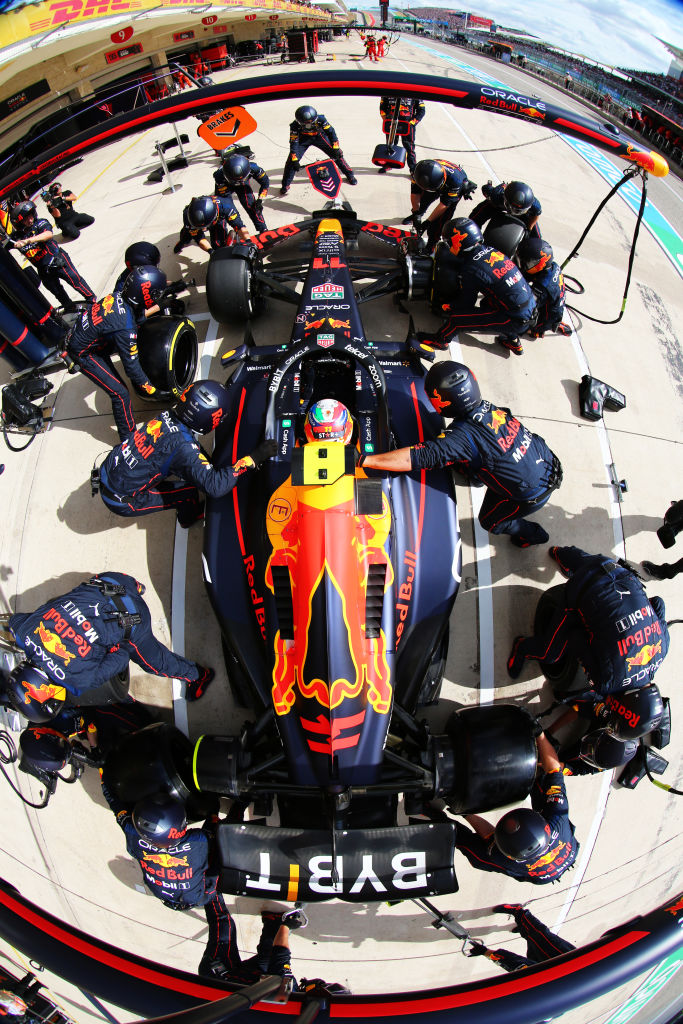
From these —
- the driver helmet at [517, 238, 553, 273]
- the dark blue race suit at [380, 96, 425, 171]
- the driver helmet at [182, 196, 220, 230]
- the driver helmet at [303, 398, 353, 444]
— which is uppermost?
the dark blue race suit at [380, 96, 425, 171]

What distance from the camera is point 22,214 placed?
7426 millimetres

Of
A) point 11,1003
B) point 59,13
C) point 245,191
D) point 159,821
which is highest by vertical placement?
point 59,13

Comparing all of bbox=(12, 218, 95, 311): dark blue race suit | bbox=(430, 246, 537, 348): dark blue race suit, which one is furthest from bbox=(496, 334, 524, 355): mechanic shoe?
bbox=(12, 218, 95, 311): dark blue race suit

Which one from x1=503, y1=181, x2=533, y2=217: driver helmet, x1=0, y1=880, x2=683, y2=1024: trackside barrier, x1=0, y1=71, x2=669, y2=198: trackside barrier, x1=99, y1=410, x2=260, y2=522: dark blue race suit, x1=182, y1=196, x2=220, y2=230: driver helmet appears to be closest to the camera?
x1=0, y1=880, x2=683, y2=1024: trackside barrier

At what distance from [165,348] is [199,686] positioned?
11.0 feet

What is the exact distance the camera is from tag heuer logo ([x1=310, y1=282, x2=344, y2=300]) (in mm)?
5641

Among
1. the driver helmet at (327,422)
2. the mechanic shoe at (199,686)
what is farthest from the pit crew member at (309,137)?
the mechanic shoe at (199,686)

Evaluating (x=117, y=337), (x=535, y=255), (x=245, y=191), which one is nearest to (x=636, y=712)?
(x=535, y=255)

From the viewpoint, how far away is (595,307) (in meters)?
7.83

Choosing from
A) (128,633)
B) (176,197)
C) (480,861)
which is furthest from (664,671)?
(176,197)

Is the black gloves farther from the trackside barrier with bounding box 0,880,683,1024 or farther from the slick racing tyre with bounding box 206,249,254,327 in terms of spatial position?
the trackside barrier with bounding box 0,880,683,1024

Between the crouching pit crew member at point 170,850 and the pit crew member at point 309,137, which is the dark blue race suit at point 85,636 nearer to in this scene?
the crouching pit crew member at point 170,850

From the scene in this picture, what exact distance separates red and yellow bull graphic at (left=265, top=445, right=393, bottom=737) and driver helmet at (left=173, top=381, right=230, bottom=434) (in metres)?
1.16

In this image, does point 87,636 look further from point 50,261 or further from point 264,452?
point 50,261
